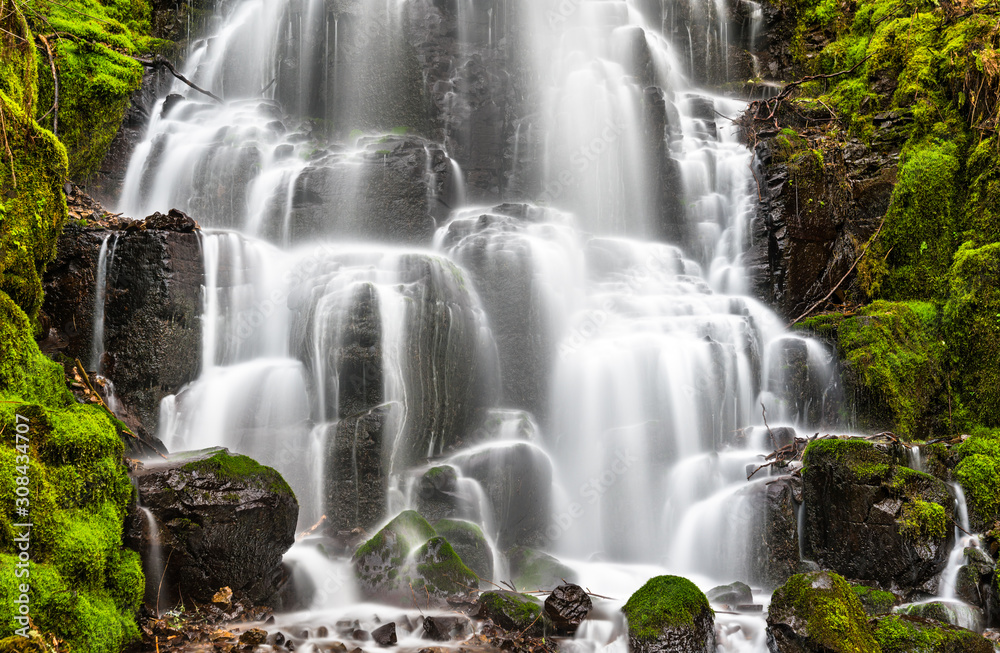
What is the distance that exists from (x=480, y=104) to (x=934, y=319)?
10650 mm

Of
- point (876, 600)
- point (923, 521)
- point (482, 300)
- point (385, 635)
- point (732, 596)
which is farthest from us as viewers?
point (482, 300)

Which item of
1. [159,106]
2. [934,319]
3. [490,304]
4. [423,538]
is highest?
[159,106]

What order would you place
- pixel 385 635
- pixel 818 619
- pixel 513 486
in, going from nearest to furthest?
pixel 818 619 → pixel 385 635 → pixel 513 486

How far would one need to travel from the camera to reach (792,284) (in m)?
11.4

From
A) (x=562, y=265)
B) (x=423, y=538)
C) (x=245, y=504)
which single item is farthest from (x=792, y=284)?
(x=245, y=504)

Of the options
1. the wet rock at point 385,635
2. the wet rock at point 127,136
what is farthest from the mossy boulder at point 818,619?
the wet rock at point 127,136

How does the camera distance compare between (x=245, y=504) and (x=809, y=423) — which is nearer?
(x=245, y=504)

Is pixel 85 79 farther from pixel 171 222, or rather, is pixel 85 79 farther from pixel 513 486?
pixel 513 486

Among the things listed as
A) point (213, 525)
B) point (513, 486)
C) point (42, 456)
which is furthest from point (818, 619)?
point (42, 456)

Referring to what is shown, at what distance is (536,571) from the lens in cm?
728

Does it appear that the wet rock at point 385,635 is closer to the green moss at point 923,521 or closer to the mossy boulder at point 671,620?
the mossy boulder at point 671,620

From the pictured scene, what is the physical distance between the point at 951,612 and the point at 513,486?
4.67 metres

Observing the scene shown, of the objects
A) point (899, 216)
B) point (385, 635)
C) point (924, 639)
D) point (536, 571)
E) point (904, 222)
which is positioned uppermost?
point (899, 216)

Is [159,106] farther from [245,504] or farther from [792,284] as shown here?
[792,284]
